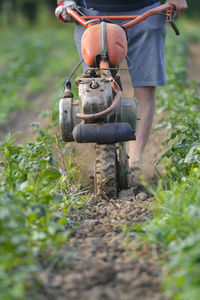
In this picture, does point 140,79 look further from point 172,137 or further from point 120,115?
point 120,115

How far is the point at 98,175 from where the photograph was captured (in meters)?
2.77

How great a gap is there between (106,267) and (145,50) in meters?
2.09

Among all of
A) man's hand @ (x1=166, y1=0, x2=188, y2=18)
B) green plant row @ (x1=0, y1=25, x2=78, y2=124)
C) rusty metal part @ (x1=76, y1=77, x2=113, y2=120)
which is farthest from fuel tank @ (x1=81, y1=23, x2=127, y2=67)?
green plant row @ (x1=0, y1=25, x2=78, y2=124)

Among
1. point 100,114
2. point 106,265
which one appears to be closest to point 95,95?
point 100,114

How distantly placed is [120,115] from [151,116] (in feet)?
3.14

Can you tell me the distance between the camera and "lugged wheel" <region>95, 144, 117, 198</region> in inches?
108

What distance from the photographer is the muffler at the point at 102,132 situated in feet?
8.07

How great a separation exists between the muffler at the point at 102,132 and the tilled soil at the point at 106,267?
44 cm

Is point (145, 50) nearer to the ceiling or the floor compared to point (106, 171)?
Result: nearer to the ceiling

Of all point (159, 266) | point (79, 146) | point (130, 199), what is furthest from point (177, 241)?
point (79, 146)

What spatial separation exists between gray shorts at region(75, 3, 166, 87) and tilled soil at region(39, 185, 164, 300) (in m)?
1.33

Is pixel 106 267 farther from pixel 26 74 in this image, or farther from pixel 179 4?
pixel 26 74

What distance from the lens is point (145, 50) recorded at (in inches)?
134

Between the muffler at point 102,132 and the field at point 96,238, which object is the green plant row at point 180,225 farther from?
the muffler at point 102,132
